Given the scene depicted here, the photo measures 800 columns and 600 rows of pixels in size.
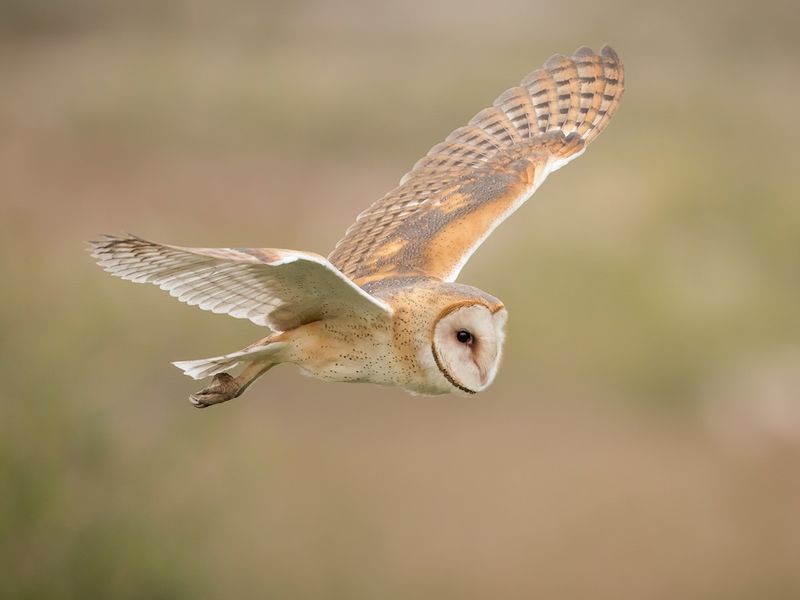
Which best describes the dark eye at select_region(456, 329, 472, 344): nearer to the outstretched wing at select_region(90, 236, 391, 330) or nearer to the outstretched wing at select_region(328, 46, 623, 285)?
the outstretched wing at select_region(90, 236, 391, 330)

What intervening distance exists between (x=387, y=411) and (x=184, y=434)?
10523 millimetres

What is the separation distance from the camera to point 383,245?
7.94 meters

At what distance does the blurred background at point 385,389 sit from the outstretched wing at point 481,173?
4.65 meters

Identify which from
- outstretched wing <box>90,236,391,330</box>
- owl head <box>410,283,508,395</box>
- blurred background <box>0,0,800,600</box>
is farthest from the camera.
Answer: blurred background <box>0,0,800,600</box>

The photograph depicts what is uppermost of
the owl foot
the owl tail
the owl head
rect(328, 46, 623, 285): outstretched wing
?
rect(328, 46, 623, 285): outstretched wing

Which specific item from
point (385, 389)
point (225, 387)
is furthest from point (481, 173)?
point (385, 389)

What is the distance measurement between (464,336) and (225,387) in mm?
877

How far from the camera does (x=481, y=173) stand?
8445 millimetres

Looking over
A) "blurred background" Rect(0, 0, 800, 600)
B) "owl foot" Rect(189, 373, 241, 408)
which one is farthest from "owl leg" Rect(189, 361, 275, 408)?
"blurred background" Rect(0, 0, 800, 600)

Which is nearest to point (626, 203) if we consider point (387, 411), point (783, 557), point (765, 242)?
point (765, 242)

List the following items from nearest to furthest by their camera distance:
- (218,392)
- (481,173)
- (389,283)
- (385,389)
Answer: (218,392), (389,283), (481,173), (385,389)

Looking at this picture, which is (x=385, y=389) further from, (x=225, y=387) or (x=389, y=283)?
(x=225, y=387)

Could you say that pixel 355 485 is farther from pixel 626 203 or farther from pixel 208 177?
pixel 208 177

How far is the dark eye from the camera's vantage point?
22.8 feet
